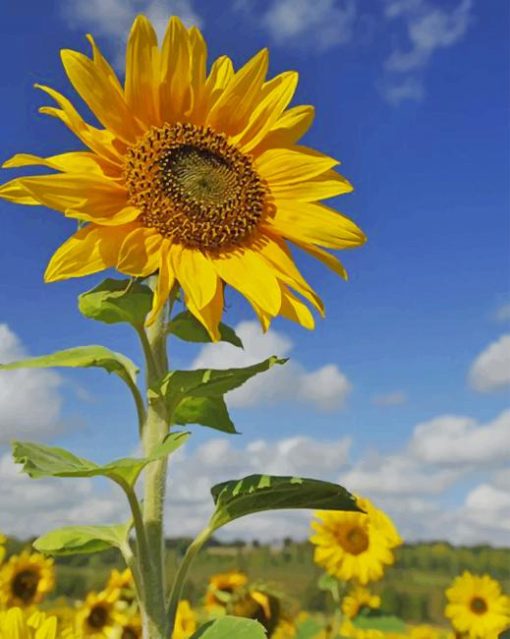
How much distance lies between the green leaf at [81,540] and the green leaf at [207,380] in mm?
451

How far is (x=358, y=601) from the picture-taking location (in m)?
6.59

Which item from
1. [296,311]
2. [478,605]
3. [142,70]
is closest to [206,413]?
[296,311]

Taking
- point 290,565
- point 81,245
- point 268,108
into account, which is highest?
point 290,565

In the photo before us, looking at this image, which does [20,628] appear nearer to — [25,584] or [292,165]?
[292,165]

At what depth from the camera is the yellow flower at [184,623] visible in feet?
15.5

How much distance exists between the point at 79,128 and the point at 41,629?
133 cm

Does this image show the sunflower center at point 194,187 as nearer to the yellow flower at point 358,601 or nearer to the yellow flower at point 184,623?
the yellow flower at point 184,623

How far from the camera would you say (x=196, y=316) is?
2.33m

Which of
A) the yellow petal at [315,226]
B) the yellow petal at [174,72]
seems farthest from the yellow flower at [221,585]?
the yellow petal at [174,72]

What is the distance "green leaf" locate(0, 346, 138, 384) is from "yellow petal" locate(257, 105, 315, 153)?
0.81 meters

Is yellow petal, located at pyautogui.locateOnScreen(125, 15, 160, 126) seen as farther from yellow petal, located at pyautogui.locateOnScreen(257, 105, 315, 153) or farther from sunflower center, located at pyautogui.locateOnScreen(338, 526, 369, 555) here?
sunflower center, located at pyautogui.locateOnScreen(338, 526, 369, 555)

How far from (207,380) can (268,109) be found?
3.10 feet

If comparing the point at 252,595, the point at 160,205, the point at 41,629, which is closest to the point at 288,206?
the point at 160,205

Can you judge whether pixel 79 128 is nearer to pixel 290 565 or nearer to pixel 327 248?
pixel 327 248
